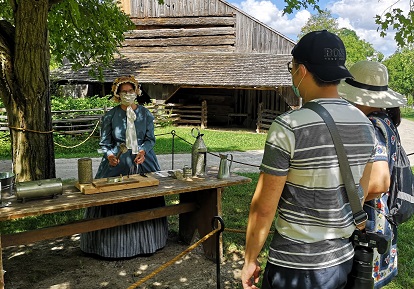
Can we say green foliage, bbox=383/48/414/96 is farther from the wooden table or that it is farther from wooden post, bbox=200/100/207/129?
the wooden table

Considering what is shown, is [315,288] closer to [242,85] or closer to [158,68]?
[242,85]

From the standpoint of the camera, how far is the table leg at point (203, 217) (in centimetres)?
442

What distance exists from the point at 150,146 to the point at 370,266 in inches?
121

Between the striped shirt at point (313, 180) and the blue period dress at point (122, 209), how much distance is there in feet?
9.37

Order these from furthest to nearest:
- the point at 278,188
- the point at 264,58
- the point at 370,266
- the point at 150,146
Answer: the point at 264,58, the point at 150,146, the point at 370,266, the point at 278,188

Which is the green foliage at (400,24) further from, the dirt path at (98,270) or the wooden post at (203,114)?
the wooden post at (203,114)

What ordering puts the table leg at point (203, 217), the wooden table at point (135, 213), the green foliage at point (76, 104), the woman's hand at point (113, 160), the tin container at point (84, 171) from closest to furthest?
the wooden table at point (135, 213) < the tin container at point (84, 171) < the woman's hand at point (113, 160) < the table leg at point (203, 217) < the green foliage at point (76, 104)

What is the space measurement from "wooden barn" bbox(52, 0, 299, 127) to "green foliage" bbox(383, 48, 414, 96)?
2835 cm

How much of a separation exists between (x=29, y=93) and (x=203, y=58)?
14.6m

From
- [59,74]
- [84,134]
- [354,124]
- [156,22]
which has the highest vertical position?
[156,22]

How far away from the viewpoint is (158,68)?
19.4 metres

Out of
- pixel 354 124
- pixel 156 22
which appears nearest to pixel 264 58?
pixel 156 22

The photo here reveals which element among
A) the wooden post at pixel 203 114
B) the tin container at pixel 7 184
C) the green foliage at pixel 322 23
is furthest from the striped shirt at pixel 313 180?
the green foliage at pixel 322 23

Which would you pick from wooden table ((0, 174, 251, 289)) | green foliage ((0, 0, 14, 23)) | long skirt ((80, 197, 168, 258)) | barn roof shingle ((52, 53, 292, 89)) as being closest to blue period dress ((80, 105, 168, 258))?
long skirt ((80, 197, 168, 258))
